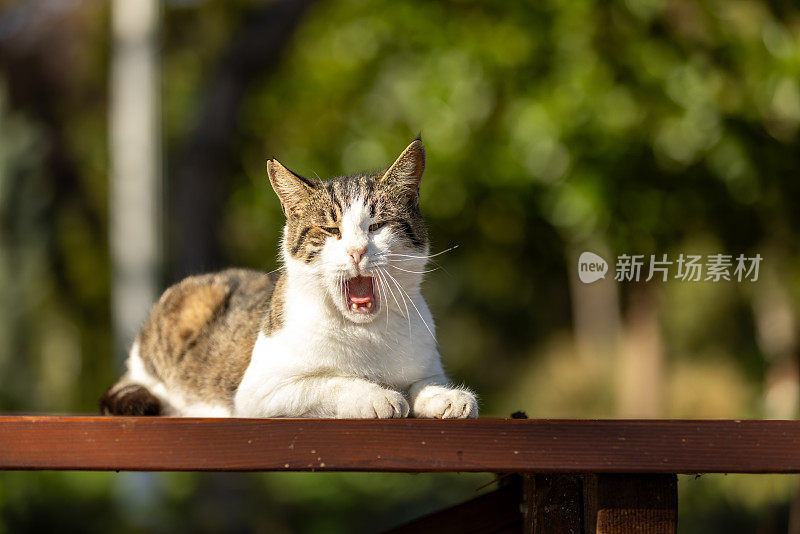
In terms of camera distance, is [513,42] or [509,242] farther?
[509,242]

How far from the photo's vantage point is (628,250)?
23.3 feet

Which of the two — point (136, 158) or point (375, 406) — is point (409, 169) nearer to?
point (375, 406)

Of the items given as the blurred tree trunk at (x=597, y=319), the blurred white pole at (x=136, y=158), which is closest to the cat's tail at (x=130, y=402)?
the blurred white pole at (x=136, y=158)

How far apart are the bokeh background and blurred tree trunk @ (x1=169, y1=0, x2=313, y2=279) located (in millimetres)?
18

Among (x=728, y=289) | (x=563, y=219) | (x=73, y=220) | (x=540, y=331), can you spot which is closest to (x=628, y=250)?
(x=563, y=219)

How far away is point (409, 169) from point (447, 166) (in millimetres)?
6010

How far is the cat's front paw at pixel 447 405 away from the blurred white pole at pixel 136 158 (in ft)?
19.4

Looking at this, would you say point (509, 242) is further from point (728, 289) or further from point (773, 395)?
point (728, 289)

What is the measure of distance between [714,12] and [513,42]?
1.67 metres

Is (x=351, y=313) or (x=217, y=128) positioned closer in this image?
(x=351, y=313)

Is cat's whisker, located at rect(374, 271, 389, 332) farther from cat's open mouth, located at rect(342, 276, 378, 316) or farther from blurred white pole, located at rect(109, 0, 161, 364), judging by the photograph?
blurred white pole, located at rect(109, 0, 161, 364)

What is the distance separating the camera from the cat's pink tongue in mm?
2076

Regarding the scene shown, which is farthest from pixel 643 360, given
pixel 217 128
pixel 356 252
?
pixel 356 252

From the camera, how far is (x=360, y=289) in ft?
6.85
